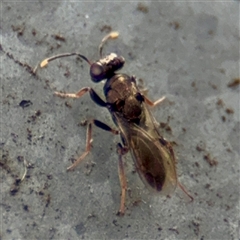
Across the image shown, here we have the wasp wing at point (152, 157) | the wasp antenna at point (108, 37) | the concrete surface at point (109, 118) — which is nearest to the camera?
the wasp wing at point (152, 157)

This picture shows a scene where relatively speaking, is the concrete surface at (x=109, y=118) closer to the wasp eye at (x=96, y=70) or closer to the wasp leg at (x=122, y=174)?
the wasp leg at (x=122, y=174)

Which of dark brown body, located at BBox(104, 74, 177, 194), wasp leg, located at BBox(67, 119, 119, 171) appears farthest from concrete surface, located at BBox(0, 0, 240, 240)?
dark brown body, located at BBox(104, 74, 177, 194)

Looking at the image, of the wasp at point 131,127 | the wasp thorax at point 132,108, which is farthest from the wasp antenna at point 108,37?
the wasp thorax at point 132,108

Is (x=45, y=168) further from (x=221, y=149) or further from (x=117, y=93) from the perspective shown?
(x=221, y=149)

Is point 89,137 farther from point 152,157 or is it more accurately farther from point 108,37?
point 108,37

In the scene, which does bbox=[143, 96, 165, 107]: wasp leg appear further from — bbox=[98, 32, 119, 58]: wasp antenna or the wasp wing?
bbox=[98, 32, 119, 58]: wasp antenna

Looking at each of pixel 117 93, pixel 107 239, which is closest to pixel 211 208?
pixel 107 239

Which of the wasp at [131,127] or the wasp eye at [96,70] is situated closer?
the wasp at [131,127]
